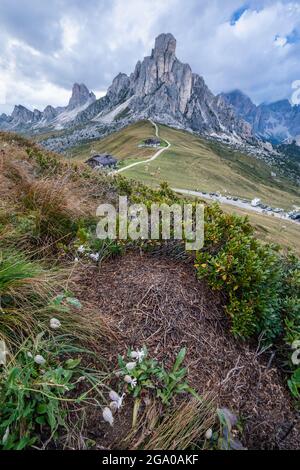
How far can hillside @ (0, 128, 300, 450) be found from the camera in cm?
210

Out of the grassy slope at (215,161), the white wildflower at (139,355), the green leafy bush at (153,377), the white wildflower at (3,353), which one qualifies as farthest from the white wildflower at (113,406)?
the grassy slope at (215,161)

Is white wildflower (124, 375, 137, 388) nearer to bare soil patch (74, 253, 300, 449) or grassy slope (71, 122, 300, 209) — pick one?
bare soil patch (74, 253, 300, 449)

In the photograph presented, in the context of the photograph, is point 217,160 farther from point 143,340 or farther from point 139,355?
point 139,355

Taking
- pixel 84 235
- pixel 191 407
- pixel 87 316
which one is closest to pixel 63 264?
pixel 84 235

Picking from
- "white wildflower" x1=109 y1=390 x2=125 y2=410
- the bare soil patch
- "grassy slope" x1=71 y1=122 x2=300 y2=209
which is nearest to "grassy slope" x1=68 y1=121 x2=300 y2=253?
"grassy slope" x1=71 y1=122 x2=300 y2=209

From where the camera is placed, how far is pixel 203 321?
127 inches

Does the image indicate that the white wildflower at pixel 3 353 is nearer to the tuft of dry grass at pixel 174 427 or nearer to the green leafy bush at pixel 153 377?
the green leafy bush at pixel 153 377

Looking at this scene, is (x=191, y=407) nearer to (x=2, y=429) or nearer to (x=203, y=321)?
(x=203, y=321)

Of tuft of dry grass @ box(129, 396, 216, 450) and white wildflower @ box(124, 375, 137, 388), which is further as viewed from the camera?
white wildflower @ box(124, 375, 137, 388)

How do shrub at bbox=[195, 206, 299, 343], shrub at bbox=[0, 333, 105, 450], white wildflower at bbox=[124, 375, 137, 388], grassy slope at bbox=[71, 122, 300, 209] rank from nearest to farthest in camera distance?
shrub at bbox=[0, 333, 105, 450], white wildflower at bbox=[124, 375, 137, 388], shrub at bbox=[195, 206, 299, 343], grassy slope at bbox=[71, 122, 300, 209]

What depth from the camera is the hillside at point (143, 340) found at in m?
2.10

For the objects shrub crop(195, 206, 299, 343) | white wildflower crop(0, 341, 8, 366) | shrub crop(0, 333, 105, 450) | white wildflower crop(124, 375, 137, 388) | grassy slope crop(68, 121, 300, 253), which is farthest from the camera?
grassy slope crop(68, 121, 300, 253)

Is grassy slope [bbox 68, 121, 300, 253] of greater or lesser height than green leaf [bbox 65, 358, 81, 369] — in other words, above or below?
above

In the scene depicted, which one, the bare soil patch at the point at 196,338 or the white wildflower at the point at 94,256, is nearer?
the bare soil patch at the point at 196,338
